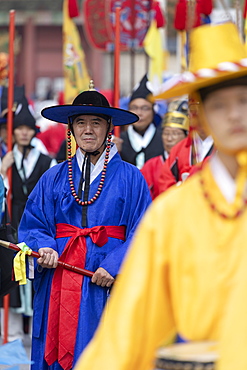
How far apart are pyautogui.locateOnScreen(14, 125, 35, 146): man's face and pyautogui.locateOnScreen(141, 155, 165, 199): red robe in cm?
102

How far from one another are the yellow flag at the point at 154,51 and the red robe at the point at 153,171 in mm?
3479

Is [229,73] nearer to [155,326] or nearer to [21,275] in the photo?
[155,326]

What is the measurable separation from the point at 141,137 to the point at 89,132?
3.01 metres

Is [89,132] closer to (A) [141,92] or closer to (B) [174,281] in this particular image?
(B) [174,281]

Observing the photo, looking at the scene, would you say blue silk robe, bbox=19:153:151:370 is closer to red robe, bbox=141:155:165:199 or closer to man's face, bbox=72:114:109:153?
man's face, bbox=72:114:109:153

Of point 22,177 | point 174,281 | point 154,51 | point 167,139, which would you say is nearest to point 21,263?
point 174,281

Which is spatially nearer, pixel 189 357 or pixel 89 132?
pixel 189 357

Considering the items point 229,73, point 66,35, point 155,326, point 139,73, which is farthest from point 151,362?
point 139,73

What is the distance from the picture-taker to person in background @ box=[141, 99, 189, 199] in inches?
268

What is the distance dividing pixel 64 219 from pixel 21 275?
0.37 meters

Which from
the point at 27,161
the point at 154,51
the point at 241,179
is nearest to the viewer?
the point at 241,179

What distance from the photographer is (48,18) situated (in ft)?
101

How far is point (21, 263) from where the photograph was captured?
425cm

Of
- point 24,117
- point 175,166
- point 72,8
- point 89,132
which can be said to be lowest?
point 175,166
